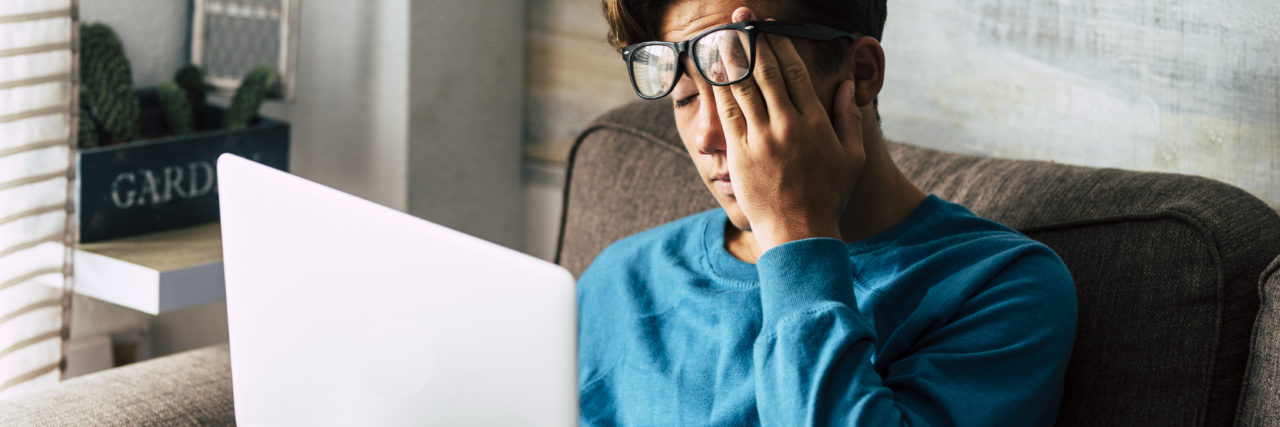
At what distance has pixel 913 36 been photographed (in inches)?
56.4

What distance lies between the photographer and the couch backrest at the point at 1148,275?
90cm

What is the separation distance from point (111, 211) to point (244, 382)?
905 mm

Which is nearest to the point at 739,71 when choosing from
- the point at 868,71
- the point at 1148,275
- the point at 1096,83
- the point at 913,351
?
the point at 868,71

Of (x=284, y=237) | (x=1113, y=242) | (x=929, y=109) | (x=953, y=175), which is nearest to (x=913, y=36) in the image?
(x=929, y=109)

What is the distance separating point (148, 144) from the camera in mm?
1608

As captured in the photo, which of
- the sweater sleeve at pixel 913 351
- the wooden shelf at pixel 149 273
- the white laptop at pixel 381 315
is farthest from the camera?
the wooden shelf at pixel 149 273

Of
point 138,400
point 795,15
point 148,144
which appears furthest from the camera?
point 148,144

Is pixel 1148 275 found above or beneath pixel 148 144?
above

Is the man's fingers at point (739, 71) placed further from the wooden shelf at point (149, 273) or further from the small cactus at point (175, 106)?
the small cactus at point (175, 106)

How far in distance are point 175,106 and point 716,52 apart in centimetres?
123

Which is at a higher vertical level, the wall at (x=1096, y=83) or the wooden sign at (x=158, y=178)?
the wall at (x=1096, y=83)

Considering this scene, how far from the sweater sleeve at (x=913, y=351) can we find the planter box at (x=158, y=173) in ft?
3.80

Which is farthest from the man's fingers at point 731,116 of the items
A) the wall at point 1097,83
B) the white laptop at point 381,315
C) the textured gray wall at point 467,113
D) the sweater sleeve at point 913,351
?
the textured gray wall at point 467,113

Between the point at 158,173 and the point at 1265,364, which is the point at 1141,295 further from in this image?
the point at 158,173
